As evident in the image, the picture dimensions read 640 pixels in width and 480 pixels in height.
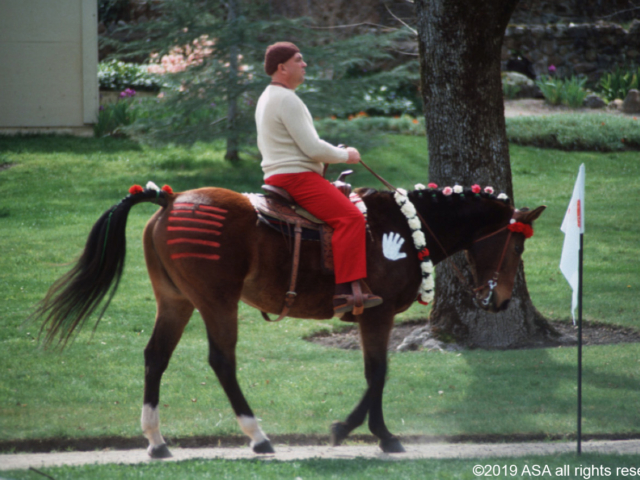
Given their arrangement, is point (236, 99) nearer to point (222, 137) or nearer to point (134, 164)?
point (222, 137)

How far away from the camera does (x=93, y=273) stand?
15.3 feet

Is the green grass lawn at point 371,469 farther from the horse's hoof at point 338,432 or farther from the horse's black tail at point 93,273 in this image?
the horse's black tail at point 93,273

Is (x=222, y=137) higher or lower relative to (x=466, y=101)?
lower

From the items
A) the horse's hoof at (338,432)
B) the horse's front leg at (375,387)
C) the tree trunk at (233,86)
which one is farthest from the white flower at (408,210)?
the tree trunk at (233,86)

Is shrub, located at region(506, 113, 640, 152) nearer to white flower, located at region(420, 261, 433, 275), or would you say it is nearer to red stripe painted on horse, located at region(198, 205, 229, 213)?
white flower, located at region(420, 261, 433, 275)

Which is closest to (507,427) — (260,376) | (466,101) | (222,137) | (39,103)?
(260,376)

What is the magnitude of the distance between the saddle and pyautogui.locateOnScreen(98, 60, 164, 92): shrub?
15720 millimetres

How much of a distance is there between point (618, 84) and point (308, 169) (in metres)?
20.8

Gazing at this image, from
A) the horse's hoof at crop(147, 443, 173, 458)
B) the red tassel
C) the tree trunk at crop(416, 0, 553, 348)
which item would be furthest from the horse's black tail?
the tree trunk at crop(416, 0, 553, 348)

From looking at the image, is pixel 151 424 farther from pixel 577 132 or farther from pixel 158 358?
pixel 577 132

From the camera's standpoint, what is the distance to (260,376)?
258 inches

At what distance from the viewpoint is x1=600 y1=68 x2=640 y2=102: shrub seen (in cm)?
2209

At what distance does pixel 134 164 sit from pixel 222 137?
8.44ft

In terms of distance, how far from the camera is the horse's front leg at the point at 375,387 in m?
4.82
